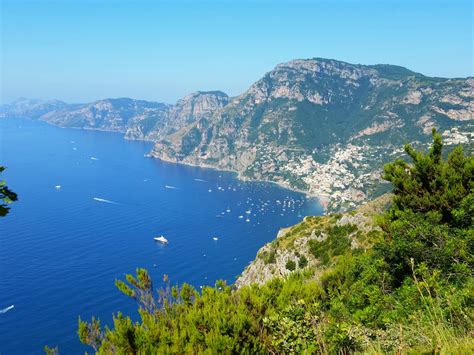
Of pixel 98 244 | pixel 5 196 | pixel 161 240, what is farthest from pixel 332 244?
pixel 98 244

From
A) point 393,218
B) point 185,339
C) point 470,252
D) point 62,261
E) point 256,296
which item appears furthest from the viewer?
point 62,261

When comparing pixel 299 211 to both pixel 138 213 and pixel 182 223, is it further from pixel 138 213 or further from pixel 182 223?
pixel 138 213

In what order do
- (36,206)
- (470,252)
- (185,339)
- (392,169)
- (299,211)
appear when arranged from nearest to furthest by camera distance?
1. (185,339)
2. (470,252)
3. (392,169)
4. (36,206)
5. (299,211)

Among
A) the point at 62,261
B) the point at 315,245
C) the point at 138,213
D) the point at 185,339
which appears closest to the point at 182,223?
the point at 138,213

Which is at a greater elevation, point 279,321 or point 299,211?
point 279,321

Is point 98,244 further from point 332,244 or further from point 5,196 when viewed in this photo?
point 5,196

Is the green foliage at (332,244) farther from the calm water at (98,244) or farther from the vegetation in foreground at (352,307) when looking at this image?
the vegetation in foreground at (352,307)

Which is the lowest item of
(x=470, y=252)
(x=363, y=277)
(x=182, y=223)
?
(x=182, y=223)
